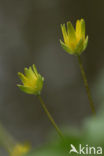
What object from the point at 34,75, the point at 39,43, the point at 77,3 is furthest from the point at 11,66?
the point at 34,75

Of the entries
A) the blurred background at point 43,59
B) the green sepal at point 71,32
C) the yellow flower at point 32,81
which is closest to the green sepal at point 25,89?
the yellow flower at point 32,81

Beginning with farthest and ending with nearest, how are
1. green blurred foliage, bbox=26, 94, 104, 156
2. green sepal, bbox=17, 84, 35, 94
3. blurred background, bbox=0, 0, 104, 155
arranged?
blurred background, bbox=0, 0, 104, 155 → green sepal, bbox=17, 84, 35, 94 → green blurred foliage, bbox=26, 94, 104, 156

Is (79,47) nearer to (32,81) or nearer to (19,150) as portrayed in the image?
(32,81)

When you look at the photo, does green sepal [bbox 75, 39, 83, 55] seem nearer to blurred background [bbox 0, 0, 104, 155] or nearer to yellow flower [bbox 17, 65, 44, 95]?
yellow flower [bbox 17, 65, 44, 95]

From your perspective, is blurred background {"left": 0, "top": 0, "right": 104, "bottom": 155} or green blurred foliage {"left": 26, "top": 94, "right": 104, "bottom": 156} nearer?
green blurred foliage {"left": 26, "top": 94, "right": 104, "bottom": 156}

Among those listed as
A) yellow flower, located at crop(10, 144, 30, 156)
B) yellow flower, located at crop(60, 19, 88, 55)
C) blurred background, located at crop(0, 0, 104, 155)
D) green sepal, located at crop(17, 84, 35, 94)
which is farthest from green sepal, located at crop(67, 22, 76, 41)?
blurred background, located at crop(0, 0, 104, 155)

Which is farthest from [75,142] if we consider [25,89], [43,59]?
[43,59]
